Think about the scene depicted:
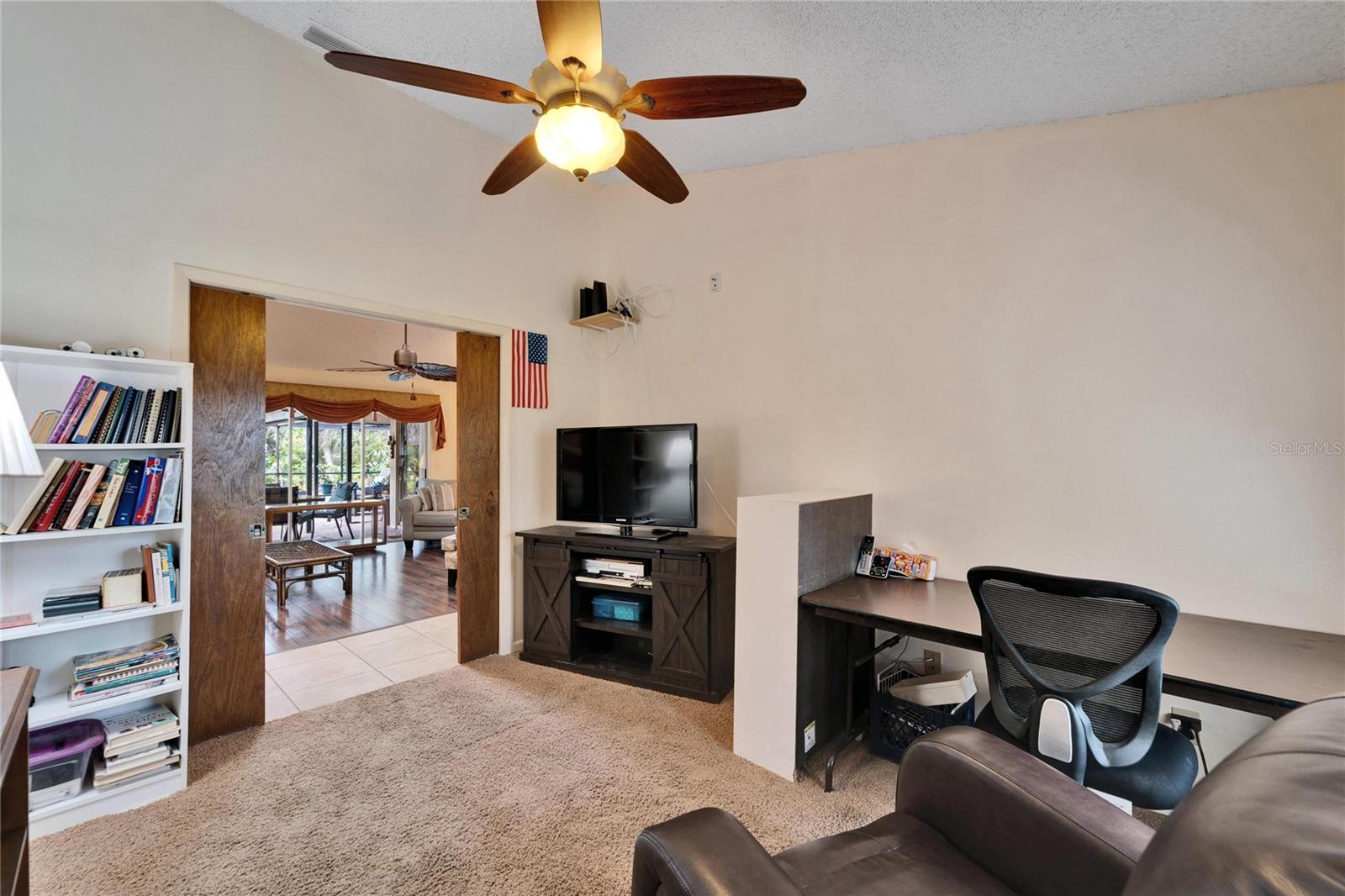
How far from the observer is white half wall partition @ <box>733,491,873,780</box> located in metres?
2.29

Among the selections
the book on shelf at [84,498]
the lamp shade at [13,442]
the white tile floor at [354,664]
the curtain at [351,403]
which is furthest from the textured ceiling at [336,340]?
the lamp shade at [13,442]

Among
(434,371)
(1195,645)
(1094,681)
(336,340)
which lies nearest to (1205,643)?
(1195,645)

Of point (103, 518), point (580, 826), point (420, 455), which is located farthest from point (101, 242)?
point (420, 455)

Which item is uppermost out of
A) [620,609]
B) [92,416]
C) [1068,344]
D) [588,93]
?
[588,93]

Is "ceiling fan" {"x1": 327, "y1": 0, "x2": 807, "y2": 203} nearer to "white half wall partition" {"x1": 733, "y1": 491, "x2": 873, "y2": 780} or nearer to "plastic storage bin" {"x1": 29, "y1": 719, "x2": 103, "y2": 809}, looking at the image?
"white half wall partition" {"x1": 733, "y1": 491, "x2": 873, "y2": 780}

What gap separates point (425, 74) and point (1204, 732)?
3751 millimetres

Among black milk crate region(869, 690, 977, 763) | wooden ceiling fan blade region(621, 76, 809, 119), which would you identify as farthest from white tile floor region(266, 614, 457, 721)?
wooden ceiling fan blade region(621, 76, 809, 119)

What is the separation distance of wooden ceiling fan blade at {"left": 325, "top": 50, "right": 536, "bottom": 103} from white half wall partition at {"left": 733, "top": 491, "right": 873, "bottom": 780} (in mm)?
1714

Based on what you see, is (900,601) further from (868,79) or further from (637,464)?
(868,79)

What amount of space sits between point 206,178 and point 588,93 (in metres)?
1.91

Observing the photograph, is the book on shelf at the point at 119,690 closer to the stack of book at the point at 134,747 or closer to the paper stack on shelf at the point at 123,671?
the paper stack on shelf at the point at 123,671

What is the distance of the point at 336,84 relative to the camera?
9.21 ft

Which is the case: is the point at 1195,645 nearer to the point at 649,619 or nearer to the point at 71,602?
the point at 649,619

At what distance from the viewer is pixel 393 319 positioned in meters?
3.11
